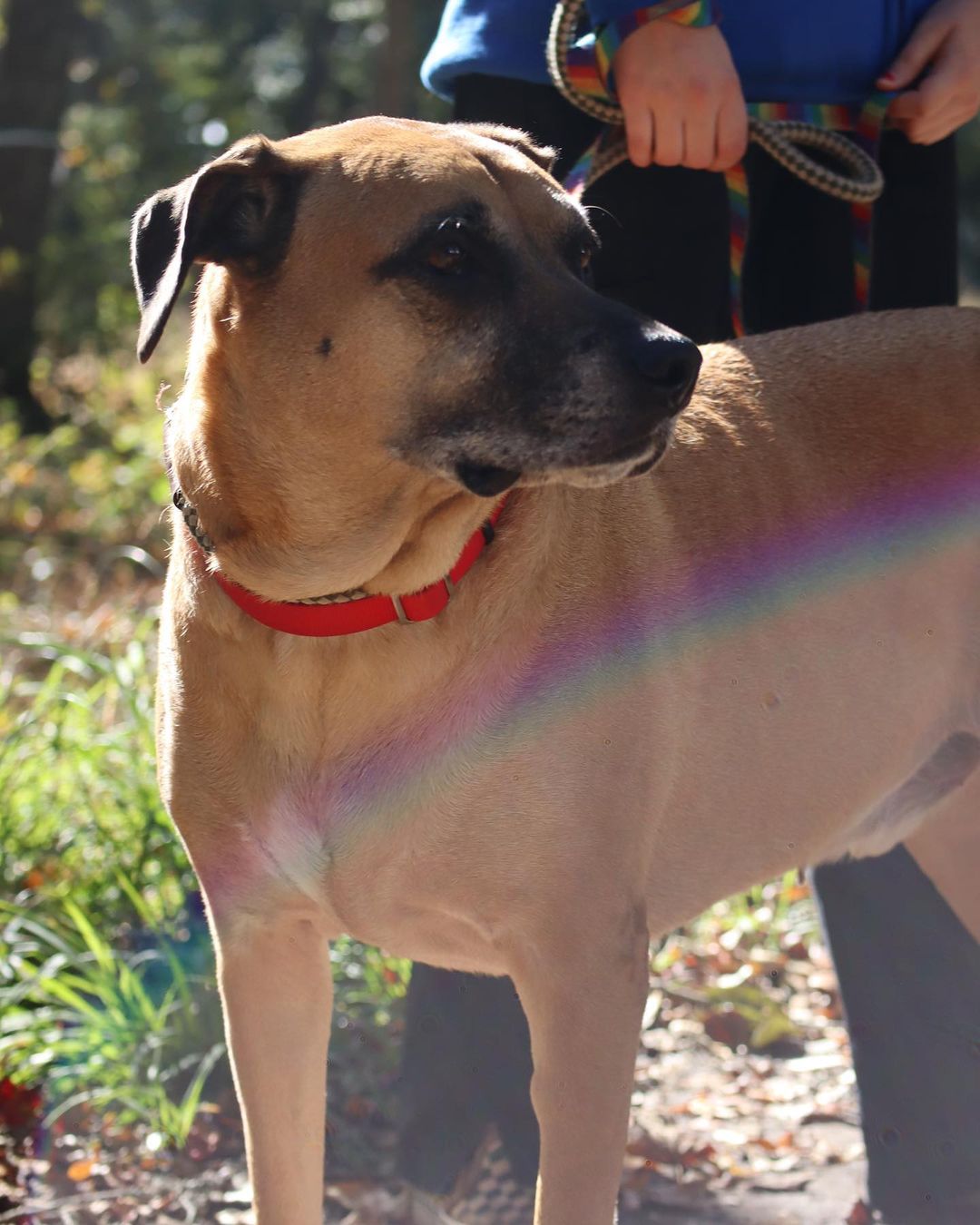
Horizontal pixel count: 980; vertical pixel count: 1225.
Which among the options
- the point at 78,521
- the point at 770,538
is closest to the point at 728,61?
the point at 770,538

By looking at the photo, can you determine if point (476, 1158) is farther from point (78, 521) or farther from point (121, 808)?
point (78, 521)

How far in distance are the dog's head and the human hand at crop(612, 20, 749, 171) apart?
46 centimetres

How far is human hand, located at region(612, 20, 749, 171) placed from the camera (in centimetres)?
260

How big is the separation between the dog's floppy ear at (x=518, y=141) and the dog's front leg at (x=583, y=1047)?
134 cm

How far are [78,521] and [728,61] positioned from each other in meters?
5.31

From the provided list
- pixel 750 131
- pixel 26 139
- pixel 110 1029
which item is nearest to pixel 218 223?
pixel 750 131

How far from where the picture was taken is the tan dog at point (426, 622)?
7.30ft

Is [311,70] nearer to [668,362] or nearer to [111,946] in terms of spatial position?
[111,946]

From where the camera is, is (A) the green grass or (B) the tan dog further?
(A) the green grass

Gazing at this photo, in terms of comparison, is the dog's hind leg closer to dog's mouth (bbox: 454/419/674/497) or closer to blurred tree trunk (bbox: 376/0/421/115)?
dog's mouth (bbox: 454/419/674/497)

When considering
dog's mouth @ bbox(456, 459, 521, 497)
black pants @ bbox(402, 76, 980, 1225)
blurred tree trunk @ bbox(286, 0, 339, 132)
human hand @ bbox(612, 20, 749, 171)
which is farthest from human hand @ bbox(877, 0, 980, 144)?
blurred tree trunk @ bbox(286, 0, 339, 132)

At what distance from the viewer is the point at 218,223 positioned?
2.29 m

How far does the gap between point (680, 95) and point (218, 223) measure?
882 mm

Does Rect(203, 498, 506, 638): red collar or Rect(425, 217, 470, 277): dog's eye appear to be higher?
Rect(425, 217, 470, 277): dog's eye
